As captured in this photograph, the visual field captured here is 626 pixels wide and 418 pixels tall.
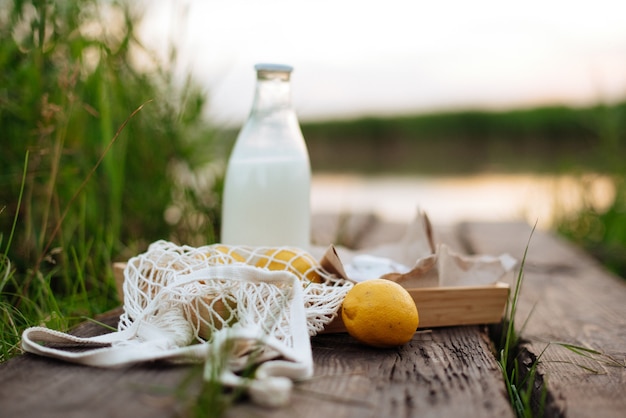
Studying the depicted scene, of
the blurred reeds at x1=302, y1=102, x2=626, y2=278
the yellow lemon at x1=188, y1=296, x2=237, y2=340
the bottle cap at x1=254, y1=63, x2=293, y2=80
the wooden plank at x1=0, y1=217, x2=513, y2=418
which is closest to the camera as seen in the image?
the wooden plank at x1=0, y1=217, x2=513, y2=418

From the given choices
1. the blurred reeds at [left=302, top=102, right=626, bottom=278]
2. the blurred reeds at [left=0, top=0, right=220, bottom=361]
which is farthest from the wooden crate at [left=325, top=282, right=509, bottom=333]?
the blurred reeds at [left=302, top=102, right=626, bottom=278]

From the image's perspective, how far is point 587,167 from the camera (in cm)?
421

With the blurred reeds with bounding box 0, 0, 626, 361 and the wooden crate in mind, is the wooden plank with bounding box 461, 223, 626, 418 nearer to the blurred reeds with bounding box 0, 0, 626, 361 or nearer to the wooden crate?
the wooden crate

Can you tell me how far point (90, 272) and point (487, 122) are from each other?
19.4 meters

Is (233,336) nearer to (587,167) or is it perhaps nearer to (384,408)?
(384,408)

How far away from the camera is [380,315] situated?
0.98m

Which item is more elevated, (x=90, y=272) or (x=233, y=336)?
(x=233, y=336)

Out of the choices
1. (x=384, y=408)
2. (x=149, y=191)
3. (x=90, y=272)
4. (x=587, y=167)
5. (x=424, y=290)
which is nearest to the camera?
(x=384, y=408)

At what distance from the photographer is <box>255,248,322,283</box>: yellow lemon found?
1181 millimetres

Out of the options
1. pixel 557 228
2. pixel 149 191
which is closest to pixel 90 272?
pixel 149 191

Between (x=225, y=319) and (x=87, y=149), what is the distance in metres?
1.21

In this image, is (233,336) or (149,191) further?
(149,191)

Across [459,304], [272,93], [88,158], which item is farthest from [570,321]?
[88,158]

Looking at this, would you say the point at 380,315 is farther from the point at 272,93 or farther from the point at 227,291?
the point at 272,93
